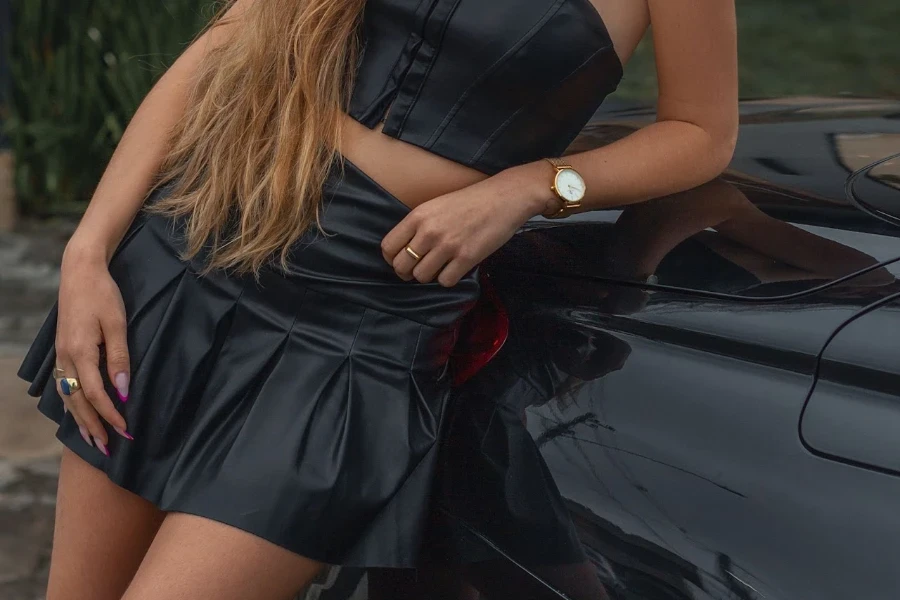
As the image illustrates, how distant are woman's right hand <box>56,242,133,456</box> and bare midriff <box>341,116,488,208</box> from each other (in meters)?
0.38

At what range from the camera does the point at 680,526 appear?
1121mm

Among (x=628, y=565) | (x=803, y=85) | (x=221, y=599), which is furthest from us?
(x=803, y=85)

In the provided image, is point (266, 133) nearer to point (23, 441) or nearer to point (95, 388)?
point (95, 388)

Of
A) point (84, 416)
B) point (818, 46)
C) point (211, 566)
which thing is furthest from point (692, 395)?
point (818, 46)

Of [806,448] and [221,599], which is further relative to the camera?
[221,599]

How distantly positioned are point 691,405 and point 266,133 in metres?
0.70

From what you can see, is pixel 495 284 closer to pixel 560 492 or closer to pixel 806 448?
pixel 560 492

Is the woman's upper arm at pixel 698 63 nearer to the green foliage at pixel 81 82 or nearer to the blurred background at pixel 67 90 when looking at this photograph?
the blurred background at pixel 67 90

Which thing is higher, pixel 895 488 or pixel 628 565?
pixel 895 488

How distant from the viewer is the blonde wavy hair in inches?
57.0

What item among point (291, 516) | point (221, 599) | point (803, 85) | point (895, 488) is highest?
point (803, 85)

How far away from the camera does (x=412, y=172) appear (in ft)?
4.75

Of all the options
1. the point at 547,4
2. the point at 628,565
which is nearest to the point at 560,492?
the point at 628,565

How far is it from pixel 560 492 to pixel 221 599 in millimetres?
421
